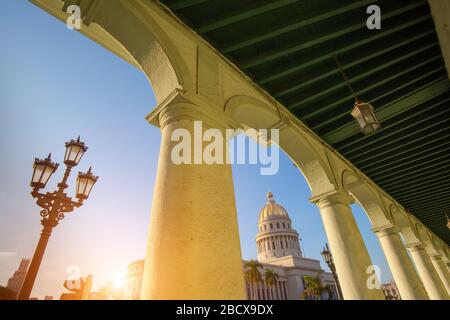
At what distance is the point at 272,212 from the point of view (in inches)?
2707

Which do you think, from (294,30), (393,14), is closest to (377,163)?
(393,14)

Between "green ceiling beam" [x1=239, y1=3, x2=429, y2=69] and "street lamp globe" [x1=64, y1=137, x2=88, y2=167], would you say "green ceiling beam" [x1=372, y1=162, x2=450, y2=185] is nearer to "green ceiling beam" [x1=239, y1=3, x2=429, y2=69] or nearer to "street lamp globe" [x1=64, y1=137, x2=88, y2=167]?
"green ceiling beam" [x1=239, y1=3, x2=429, y2=69]

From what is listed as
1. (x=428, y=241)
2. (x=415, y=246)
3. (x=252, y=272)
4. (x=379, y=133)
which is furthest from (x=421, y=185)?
(x=252, y=272)

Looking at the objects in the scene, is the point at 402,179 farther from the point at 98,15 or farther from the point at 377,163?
the point at 98,15

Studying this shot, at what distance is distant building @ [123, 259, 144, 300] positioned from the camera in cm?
4734

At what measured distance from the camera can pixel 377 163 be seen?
7809 millimetres

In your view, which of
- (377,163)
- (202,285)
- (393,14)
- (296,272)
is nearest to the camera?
(202,285)

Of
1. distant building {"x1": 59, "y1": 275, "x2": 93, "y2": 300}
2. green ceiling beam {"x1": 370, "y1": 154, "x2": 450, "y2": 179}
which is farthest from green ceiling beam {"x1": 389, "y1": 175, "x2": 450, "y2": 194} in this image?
distant building {"x1": 59, "y1": 275, "x2": 93, "y2": 300}

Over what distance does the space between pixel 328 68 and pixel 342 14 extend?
946 mm

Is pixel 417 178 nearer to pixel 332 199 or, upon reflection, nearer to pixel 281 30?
pixel 332 199

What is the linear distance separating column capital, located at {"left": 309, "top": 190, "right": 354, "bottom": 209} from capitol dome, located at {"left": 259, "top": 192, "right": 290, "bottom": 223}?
208 feet

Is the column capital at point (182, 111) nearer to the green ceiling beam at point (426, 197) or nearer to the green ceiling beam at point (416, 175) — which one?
the green ceiling beam at point (416, 175)

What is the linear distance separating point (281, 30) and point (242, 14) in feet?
2.20
